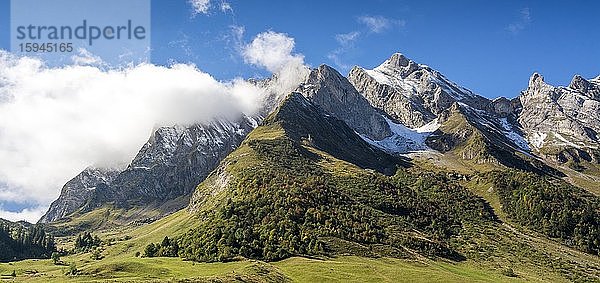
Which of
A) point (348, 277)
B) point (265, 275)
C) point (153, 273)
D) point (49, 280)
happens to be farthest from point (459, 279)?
point (49, 280)

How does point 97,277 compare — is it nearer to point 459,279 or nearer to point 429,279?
point 429,279

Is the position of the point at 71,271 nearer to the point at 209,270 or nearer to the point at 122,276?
the point at 122,276

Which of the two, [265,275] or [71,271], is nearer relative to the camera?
[265,275]

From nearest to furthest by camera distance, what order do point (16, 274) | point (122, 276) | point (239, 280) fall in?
1. point (239, 280)
2. point (122, 276)
3. point (16, 274)

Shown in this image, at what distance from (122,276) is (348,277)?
7211 cm

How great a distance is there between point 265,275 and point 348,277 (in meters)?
26.7

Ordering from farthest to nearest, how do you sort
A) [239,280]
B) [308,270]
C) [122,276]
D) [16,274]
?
[16,274] < [308,270] < [122,276] < [239,280]

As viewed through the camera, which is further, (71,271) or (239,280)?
(71,271)

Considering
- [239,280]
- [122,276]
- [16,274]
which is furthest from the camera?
[16,274]

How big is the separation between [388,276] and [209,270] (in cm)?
6097

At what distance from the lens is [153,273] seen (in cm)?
17700

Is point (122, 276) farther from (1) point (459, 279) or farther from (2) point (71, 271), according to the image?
(1) point (459, 279)

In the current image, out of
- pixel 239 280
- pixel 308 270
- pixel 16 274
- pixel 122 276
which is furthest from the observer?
pixel 16 274

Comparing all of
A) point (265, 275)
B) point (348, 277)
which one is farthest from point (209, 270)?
point (348, 277)
